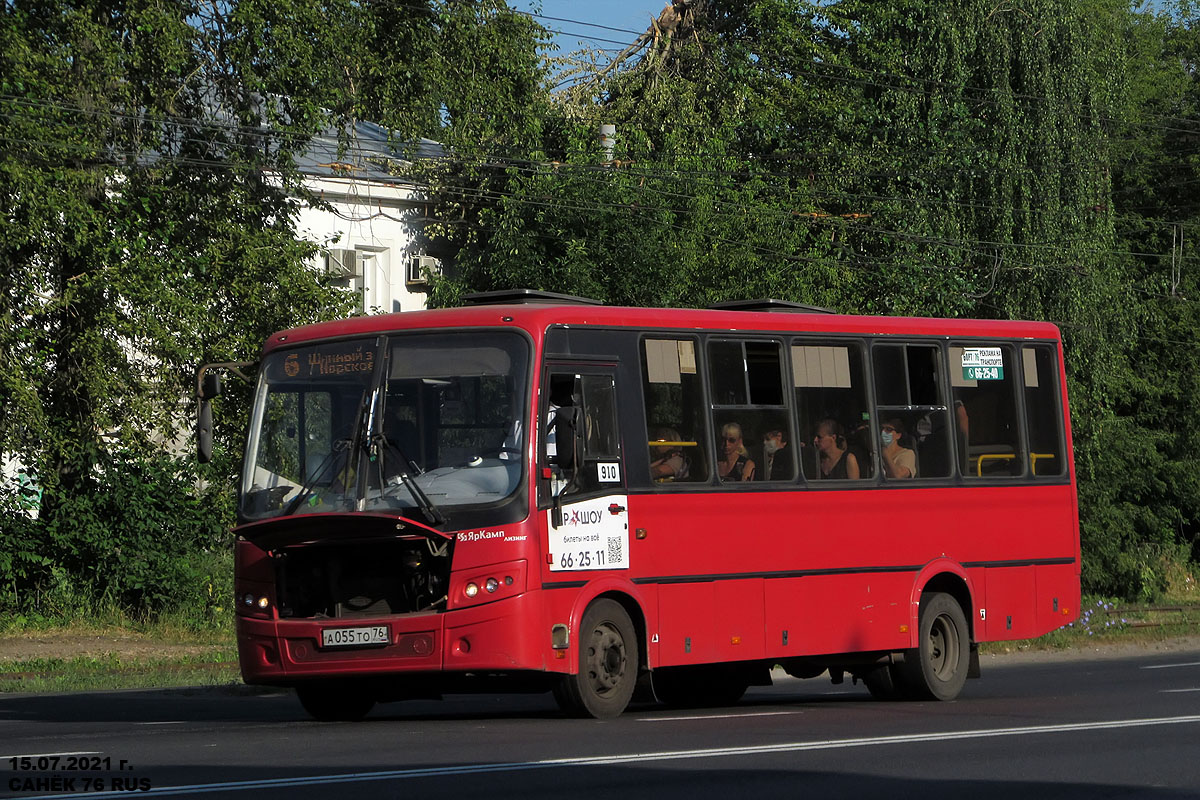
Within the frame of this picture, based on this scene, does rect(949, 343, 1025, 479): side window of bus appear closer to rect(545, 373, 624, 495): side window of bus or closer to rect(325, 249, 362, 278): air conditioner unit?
rect(545, 373, 624, 495): side window of bus

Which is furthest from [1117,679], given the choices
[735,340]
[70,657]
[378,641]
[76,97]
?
[76,97]

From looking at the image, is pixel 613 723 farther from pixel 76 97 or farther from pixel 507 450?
pixel 76 97

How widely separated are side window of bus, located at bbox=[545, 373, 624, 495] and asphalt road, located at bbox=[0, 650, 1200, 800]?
1.80m

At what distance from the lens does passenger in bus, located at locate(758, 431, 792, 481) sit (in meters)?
15.0

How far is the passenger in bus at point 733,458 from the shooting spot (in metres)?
14.7

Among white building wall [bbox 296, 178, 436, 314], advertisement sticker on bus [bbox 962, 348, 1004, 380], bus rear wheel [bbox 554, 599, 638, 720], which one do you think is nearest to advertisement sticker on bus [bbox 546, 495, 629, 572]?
bus rear wheel [bbox 554, 599, 638, 720]

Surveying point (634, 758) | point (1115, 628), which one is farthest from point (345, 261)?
point (634, 758)

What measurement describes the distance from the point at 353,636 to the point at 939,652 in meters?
6.35

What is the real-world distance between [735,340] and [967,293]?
928 inches

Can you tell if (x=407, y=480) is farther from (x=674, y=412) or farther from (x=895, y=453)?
(x=895, y=453)

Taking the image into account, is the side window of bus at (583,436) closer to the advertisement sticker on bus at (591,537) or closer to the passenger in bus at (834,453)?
the advertisement sticker on bus at (591,537)

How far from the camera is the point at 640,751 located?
34.4ft

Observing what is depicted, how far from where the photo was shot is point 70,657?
23.7m

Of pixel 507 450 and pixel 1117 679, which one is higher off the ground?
pixel 507 450
